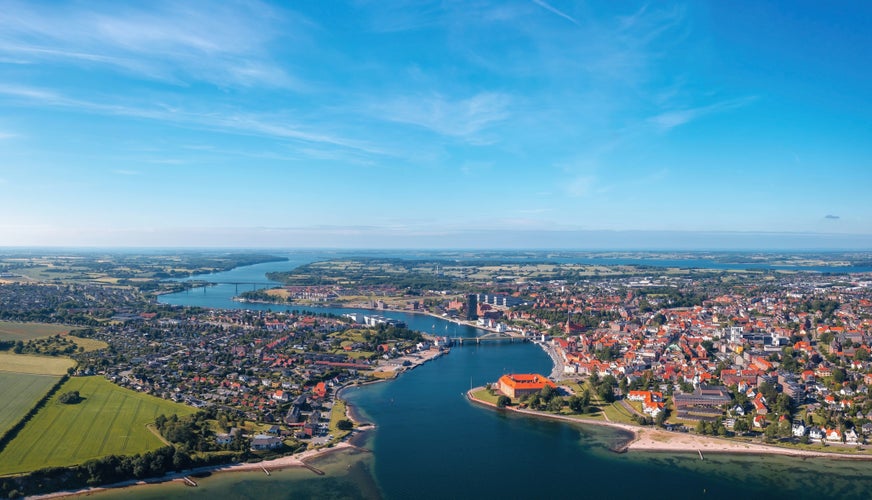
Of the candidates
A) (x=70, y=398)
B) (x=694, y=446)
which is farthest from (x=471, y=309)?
(x=70, y=398)

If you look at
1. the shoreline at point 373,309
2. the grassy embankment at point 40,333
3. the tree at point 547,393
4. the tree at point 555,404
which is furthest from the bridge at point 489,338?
the grassy embankment at point 40,333

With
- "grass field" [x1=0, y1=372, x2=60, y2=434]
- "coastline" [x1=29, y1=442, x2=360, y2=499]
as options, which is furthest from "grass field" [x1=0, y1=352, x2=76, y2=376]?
"coastline" [x1=29, y1=442, x2=360, y2=499]

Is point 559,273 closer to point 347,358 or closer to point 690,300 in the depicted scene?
point 690,300

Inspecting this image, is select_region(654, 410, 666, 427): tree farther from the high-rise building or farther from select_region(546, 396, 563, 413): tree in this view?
the high-rise building

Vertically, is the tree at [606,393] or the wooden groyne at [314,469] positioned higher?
the tree at [606,393]

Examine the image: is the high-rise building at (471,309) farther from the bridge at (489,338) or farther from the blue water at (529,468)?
the blue water at (529,468)

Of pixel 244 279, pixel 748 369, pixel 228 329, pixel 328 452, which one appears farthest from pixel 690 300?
pixel 244 279
